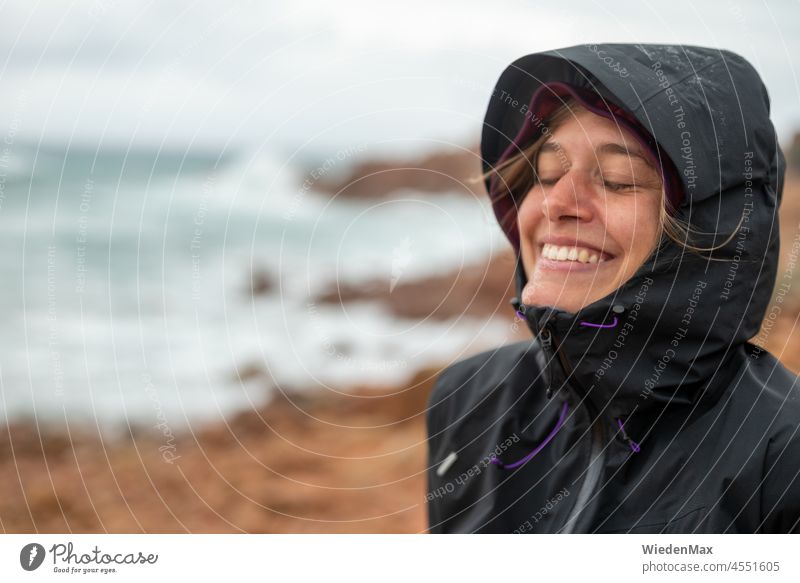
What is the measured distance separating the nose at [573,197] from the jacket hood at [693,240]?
122mm

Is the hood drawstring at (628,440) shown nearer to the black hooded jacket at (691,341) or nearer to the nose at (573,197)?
the black hooded jacket at (691,341)

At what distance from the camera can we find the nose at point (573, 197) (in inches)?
48.9

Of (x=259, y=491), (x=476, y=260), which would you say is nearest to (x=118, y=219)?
(x=259, y=491)

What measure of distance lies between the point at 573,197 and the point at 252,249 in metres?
2.83

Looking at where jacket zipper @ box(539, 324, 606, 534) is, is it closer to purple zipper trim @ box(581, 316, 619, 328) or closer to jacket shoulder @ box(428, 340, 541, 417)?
purple zipper trim @ box(581, 316, 619, 328)

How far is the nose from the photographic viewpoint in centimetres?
124

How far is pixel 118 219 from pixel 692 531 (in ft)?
Result: 10.7

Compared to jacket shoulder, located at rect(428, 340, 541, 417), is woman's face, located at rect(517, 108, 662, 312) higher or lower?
higher
